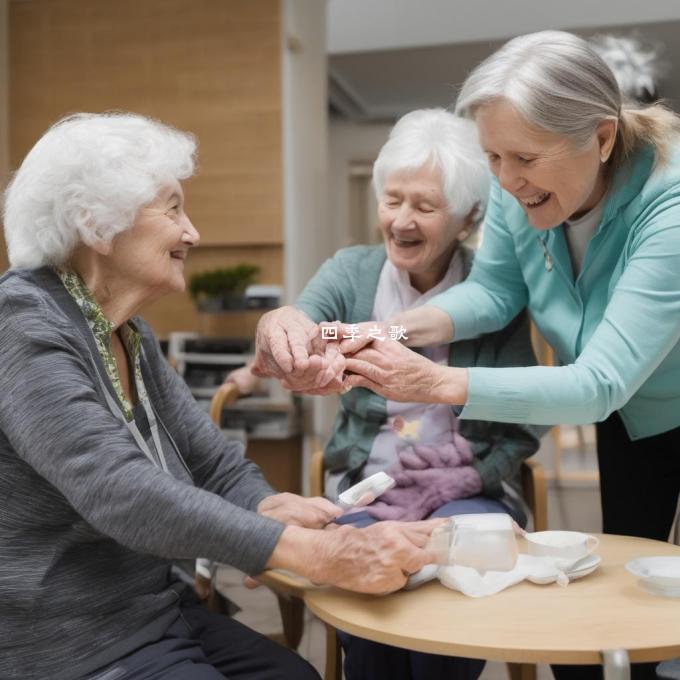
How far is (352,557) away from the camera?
1.16 metres

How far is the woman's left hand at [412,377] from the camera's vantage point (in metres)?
1.41

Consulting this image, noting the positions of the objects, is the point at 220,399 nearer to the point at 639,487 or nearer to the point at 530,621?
the point at 639,487

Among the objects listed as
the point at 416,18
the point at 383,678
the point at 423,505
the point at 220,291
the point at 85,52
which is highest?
the point at 416,18

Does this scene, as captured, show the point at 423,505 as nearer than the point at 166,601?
No

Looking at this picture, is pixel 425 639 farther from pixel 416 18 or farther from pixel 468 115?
pixel 416 18

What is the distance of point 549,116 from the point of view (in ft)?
4.66

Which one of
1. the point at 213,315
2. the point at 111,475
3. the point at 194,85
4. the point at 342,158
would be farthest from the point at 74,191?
the point at 342,158

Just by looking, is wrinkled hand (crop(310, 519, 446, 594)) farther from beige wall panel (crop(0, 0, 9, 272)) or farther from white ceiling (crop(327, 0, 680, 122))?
beige wall panel (crop(0, 0, 9, 272))

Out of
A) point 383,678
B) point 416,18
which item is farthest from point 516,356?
point 416,18

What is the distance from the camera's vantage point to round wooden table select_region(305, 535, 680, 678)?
1035mm

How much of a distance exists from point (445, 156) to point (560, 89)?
485mm

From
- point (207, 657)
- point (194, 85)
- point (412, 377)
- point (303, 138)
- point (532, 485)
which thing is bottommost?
point (207, 657)

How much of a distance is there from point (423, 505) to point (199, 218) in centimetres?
264

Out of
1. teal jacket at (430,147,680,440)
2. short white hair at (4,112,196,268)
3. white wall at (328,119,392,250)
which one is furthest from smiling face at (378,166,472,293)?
white wall at (328,119,392,250)
